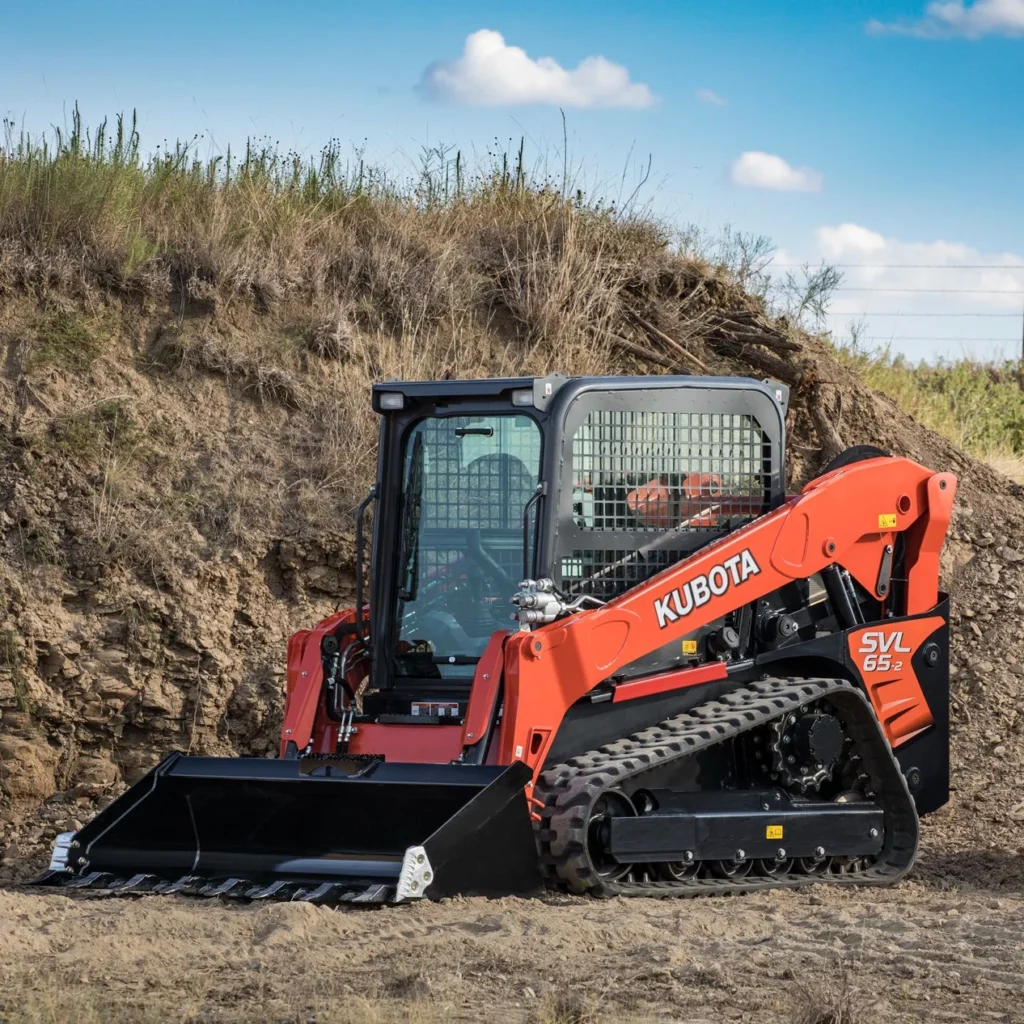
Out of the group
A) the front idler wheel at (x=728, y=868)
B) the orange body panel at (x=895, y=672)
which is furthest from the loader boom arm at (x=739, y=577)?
the front idler wheel at (x=728, y=868)

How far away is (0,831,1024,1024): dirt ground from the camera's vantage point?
14.8ft

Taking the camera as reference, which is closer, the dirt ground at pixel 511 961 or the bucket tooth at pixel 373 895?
the dirt ground at pixel 511 961

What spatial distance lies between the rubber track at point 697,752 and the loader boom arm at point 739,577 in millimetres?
262

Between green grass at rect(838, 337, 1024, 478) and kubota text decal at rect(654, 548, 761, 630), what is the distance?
686cm

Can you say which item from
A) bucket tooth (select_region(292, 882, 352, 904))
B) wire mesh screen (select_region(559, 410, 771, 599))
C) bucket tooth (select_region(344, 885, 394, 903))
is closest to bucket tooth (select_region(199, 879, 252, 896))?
bucket tooth (select_region(292, 882, 352, 904))

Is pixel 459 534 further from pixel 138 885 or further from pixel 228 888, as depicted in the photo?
pixel 138 885

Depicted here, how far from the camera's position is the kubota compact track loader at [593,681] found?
20.5ft

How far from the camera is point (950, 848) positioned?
844 centimetres

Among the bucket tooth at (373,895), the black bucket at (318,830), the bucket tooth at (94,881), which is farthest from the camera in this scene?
the bucket tooth at (94,881)

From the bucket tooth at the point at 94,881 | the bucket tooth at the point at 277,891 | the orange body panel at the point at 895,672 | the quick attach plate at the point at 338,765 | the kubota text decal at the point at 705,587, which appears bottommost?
the bucket tooth at the point at 94,881

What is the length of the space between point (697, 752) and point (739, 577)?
0.83m

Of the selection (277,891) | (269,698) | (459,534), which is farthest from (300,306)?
(277,891)

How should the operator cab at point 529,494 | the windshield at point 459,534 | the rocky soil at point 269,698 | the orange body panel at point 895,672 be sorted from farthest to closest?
the orange body panel at point 895,672 < the windshield at point 459,534 < the operator cab at point 529,494 < the rocky soil at point 269,698

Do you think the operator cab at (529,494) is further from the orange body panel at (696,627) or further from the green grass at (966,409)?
the green grass at (966,409)
